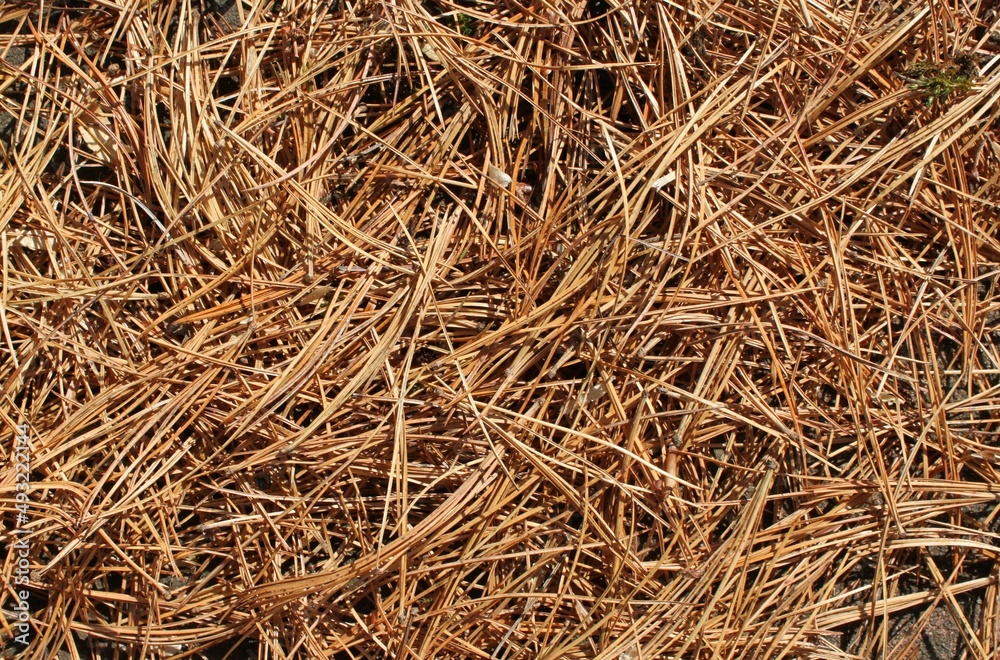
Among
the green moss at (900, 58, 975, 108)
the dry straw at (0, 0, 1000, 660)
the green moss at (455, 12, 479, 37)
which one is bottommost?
the dry straw at (0, 0, 1000, 660)

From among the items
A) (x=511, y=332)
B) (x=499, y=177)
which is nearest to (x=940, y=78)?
(x=499, y=177)

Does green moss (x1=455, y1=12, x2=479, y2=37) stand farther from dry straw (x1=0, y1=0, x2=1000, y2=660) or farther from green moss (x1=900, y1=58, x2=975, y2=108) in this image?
green moss (x1=900, y1=58, x2=975, y2=108)

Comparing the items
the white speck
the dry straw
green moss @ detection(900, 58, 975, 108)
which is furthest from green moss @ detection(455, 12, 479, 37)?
green moss @ detection(900, 58, 975, 108)

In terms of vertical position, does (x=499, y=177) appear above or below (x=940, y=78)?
below

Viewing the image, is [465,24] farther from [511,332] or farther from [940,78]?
[940,78]

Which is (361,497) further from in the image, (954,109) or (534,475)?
(954,109)

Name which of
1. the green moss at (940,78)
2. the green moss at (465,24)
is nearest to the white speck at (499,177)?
the green moss at (465,24)

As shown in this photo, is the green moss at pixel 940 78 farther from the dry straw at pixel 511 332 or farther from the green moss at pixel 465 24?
the green moss at pixel 465 24

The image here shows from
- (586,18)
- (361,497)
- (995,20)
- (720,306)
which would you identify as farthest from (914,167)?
(361,497)
